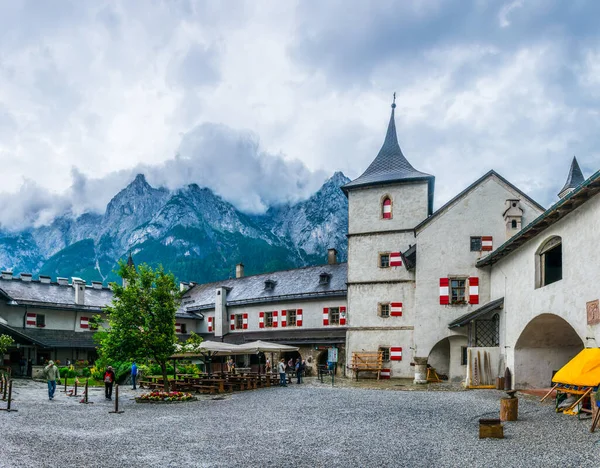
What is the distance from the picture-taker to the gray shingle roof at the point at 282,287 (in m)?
38.4

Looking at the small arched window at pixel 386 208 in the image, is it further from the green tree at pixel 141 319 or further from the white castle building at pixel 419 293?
the green tree at pixel 141 319

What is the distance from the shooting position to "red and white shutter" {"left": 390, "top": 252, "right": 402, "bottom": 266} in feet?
98.6

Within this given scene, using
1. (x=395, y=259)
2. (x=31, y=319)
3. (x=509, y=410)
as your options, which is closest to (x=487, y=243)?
(x=395, y=259)

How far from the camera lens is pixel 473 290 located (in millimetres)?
27109

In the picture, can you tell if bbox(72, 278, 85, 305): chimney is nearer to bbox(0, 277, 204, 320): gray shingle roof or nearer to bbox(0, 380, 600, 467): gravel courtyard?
bbox(0, 277, 204, 320): gray shingle roof

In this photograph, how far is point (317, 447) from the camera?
36.3ft

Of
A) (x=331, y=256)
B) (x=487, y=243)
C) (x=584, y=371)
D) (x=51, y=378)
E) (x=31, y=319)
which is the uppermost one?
(x=331, y=256)

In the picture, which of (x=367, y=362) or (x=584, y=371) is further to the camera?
(x=367, y=362)

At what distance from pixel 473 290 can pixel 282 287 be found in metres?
17.1

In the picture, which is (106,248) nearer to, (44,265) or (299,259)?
(44,265)

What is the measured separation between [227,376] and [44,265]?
484ft

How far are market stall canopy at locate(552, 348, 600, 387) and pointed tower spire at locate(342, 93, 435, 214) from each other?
18.1m

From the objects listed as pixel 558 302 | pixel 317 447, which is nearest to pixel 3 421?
pixel 317 447

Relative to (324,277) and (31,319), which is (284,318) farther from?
(31,319)
